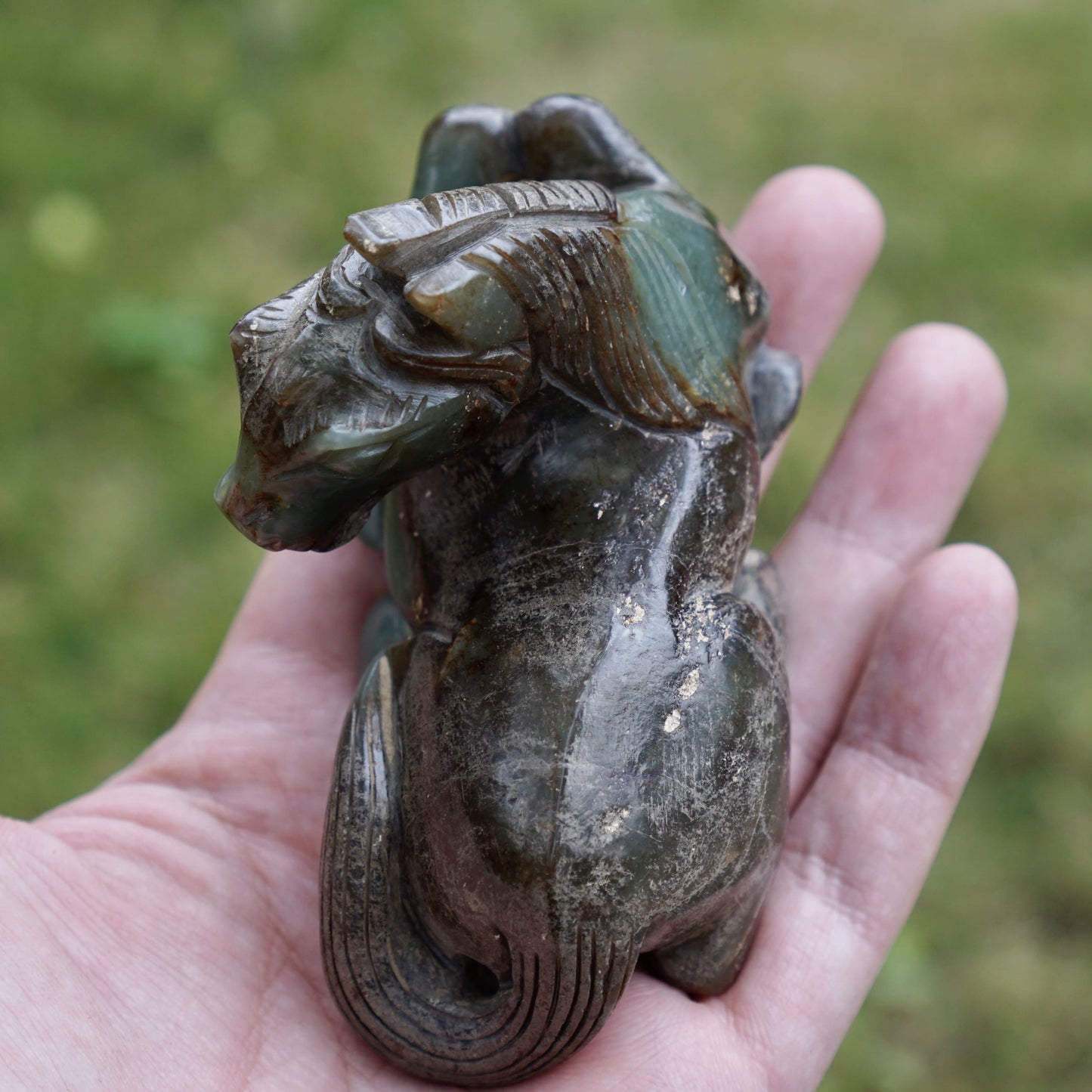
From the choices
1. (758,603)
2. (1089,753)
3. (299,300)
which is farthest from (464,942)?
(1089,753)

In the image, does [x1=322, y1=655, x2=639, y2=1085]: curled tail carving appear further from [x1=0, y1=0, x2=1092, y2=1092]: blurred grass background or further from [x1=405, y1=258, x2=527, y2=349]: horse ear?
[x1=0, y1=0, x2=1092, y2=1092]: blurred grass background

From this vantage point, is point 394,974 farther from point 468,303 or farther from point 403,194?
point 403,194

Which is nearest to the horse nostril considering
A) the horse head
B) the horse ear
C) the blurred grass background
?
the horse head

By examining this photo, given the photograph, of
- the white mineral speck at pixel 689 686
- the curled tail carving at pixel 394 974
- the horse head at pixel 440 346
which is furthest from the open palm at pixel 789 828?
the horse head at pixel 440 346

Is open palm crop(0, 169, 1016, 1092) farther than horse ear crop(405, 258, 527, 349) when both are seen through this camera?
Yes

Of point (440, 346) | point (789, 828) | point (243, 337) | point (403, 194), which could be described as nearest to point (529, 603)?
point (440, 346)

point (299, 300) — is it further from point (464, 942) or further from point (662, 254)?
point (464, 942)

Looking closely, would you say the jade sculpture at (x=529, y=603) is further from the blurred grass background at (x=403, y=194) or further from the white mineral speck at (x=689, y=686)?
the blurred grass background at (x=403, y=194)
